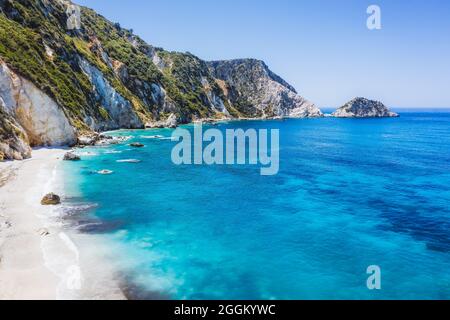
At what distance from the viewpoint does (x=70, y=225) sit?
3731 centimetres

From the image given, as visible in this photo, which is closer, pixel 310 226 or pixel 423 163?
pixel 310 226

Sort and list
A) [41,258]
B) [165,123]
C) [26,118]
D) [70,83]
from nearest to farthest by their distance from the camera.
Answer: [41,258]
[26,118]
[70,83]
[165,123]

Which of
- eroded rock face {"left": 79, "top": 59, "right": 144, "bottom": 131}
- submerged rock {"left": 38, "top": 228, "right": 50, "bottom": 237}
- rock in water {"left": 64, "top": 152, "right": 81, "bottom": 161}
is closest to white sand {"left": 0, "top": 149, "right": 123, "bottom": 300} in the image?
submerged rock {"left": 38, "top": 228, "right": 50, "bottom": 237}

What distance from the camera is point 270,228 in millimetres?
40062

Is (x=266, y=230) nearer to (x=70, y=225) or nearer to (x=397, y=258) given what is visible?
(x=397, y=258)

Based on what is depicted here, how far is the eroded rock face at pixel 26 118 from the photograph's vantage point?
6322cm

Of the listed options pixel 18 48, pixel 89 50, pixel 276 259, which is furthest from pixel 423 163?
pixel 89 50

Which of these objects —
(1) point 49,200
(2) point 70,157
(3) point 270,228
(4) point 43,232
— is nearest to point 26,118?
(2) point 70,157

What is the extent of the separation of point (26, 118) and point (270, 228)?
54.9 m

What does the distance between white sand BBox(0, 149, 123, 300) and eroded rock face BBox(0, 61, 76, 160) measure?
59.7ft

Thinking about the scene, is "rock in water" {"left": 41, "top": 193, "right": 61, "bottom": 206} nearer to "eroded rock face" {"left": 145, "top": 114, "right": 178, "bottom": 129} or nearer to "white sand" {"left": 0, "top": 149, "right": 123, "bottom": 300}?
"white sand" {"left": 0, "top": 149, "right": 123, "bottom": 300}

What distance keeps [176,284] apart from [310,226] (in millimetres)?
18295

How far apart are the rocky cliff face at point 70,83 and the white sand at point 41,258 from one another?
25.6 metres

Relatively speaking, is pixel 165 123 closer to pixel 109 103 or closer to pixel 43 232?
pixel 109 103
